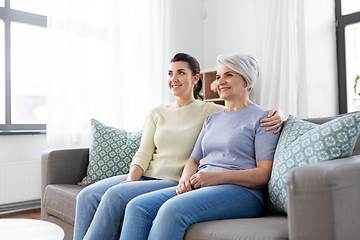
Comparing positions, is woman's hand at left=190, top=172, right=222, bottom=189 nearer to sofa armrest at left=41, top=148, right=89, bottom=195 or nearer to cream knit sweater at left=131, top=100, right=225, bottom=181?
cream knit sweater at left=131, top=100, right=225, bottom=181

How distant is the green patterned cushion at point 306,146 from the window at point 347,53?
2129 millimetres

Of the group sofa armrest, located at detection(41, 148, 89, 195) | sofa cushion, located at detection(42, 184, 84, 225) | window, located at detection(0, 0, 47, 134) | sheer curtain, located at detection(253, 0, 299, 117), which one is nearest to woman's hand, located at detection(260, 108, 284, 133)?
sofa cushion, located at detection(42, 184, 84, 225)

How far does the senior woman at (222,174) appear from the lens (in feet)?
3.83

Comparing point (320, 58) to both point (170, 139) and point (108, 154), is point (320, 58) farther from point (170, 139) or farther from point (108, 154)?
point (108, 154)

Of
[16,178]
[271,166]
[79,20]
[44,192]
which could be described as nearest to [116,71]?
[79,20]

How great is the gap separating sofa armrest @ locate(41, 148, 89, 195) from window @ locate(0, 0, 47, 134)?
38.6 inches

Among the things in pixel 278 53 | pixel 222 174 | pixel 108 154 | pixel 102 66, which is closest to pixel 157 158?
pixel 108 154

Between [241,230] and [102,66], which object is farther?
[102,66]

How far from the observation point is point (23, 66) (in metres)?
3.09

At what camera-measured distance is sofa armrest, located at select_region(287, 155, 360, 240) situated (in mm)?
873

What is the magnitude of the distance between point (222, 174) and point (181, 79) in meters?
0.67

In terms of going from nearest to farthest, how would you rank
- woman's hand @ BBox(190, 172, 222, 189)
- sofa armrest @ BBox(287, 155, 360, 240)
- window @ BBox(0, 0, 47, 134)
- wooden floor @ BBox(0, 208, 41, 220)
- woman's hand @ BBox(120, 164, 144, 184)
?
sofa armrest @ BBox(287, 155, 360, 240) < woman's hand @ BBox(190, 172, 222, 189) < woman's hand @ BBox(120, 164, 144, 184) < wooden floor @ BBox(0, 208, 41, 220) < window @ BBox(0, 0, 47, 134)

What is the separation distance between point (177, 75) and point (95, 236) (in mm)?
913

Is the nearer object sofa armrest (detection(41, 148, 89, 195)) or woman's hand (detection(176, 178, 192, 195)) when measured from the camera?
woman's hand (detection(176, 178, 192, 195))
